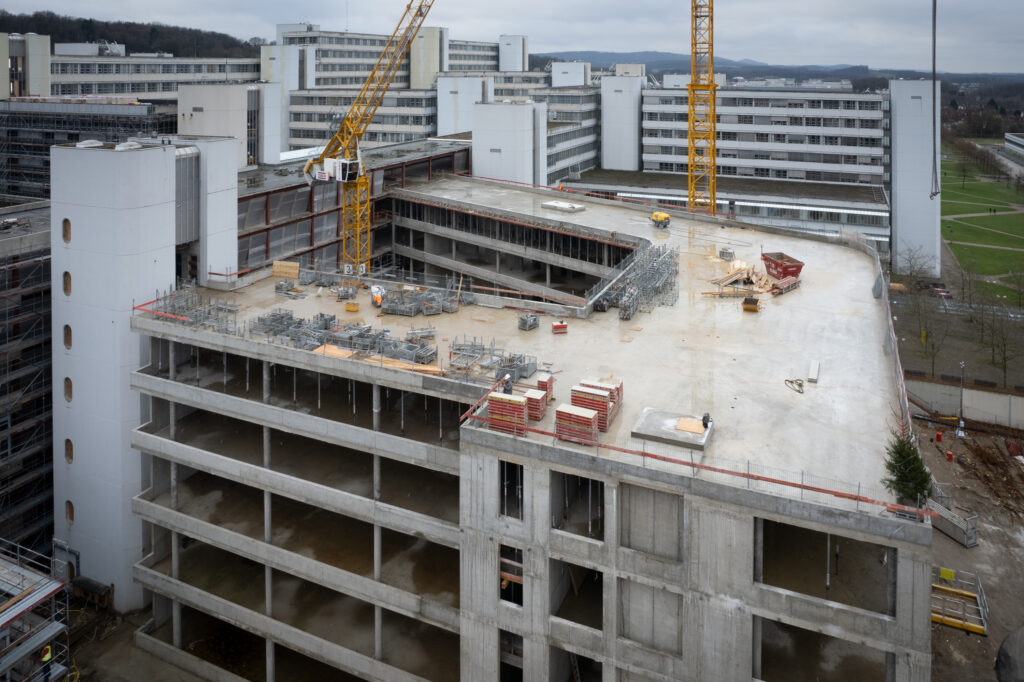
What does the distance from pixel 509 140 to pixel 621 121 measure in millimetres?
49963

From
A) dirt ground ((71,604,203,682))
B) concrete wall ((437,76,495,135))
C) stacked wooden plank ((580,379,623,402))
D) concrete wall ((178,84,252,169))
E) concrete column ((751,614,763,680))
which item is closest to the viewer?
concrete column ((751,614,763,680))

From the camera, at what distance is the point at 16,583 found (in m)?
33.2

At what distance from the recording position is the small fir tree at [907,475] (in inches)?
1027

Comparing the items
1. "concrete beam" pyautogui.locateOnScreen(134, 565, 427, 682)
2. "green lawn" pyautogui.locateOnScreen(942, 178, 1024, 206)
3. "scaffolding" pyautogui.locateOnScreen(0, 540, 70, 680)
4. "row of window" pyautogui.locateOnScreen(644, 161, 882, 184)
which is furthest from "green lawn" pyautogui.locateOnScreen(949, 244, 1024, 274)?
"scaffolding" pyautogui.locateOnScreen(0, 540, 70, 680)

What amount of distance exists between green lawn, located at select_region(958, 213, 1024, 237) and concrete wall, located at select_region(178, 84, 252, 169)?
13772 cm

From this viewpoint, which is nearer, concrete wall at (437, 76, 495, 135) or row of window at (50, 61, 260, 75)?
concrete wall at (437, 76, 495, 135)

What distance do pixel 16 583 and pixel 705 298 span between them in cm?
3864

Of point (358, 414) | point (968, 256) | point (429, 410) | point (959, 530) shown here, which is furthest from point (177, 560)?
point (968, 256)

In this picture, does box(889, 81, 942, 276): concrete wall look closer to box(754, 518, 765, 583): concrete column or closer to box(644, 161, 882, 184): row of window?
box(644, 161, 882, 184): row of window

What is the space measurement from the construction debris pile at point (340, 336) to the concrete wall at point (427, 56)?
→ 136451mm

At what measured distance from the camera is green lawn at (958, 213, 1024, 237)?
504 ft

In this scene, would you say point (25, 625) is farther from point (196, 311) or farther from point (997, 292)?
point (997, 292)

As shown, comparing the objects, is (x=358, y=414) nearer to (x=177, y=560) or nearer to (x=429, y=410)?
(x=429, y=410)

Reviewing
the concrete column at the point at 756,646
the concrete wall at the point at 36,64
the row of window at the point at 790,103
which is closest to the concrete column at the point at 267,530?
the concrete column at the point at 756,646
